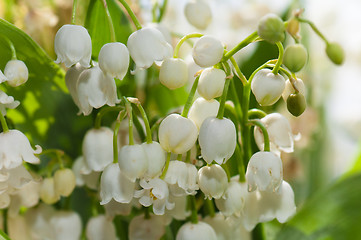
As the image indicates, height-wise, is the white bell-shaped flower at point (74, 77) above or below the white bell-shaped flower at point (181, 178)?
above

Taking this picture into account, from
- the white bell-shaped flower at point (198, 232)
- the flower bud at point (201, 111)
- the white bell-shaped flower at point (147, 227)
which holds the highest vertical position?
the flower bud at point (201, 111)

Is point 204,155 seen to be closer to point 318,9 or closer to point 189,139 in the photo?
point 189,139

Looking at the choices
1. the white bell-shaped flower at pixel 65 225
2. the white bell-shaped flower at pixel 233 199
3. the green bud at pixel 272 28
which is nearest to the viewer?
the green bud at pixel 272 28

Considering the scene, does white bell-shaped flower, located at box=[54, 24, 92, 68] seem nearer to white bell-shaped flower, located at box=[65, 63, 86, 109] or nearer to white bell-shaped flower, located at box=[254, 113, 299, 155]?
white bell-shaped flower, located at box=[65, 63, 86, 109]

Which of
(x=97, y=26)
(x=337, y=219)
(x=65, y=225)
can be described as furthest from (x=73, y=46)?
(x=337, y=219)

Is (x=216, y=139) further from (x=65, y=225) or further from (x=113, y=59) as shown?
(x=65, y=225)

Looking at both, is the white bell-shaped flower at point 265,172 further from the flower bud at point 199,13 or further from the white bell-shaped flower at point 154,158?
the flower bud at point 199,13

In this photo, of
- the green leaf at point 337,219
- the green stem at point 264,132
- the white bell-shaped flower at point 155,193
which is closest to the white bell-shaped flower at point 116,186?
the white bell-shaped flower at point 155,193
